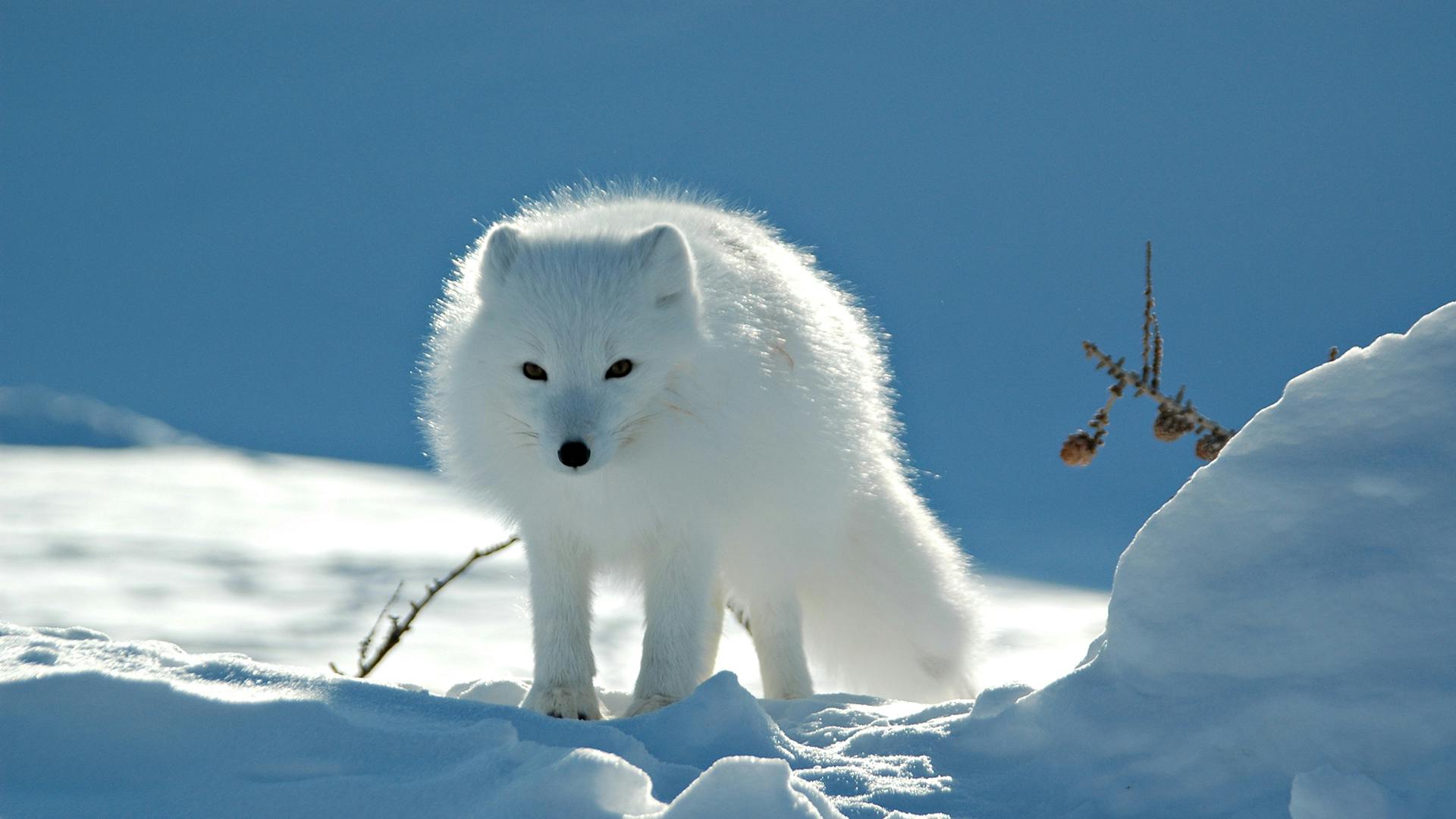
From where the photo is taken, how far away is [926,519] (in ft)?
16.8

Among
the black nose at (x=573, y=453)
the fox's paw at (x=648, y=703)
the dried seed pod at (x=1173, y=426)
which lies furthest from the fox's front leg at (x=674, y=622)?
the dried seed pod at (x=1173, y=426)

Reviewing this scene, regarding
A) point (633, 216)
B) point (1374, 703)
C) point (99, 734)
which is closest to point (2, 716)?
point (99, 734)

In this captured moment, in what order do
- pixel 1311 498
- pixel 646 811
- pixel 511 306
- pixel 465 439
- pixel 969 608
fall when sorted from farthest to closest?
pixel 969 608 → pixel 465 439 → pixel 511 306 → pixel 1311 498 → pixel 646 811

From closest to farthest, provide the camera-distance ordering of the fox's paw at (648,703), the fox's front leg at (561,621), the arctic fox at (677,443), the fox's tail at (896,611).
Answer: the arctic fox at (677,443), the fox's paw at (648,703), the fox's front leg at (561,621), the fox's tail at (896,611)

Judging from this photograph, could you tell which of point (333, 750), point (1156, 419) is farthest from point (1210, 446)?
point (333, 750)

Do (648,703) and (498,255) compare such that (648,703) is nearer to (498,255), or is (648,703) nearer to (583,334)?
(583,334)

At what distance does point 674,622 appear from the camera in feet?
12.8

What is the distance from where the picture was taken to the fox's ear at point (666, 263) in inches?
141

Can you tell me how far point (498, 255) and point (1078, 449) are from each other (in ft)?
5.76

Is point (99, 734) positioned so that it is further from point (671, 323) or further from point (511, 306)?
point (671, 323)

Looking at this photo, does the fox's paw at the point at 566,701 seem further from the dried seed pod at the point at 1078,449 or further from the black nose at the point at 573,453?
the dried seed pod at the point at 1078,449

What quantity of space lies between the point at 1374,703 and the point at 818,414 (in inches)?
79.5

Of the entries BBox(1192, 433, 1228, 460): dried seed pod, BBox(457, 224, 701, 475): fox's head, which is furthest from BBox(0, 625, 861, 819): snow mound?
BBox(1192, 433, 1228, 460): dried seed pod

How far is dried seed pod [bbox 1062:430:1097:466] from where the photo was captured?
3674mm
